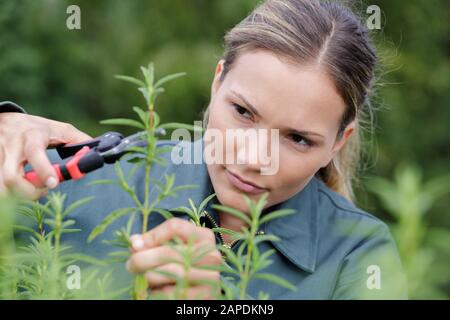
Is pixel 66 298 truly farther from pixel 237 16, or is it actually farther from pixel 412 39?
pixel 412 39

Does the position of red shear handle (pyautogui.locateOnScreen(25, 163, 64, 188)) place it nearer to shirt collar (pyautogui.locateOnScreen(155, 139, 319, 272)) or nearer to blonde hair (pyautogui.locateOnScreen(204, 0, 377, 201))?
shirt collar (pyautogui.locateOnScreen(155, 139, 319, 272))

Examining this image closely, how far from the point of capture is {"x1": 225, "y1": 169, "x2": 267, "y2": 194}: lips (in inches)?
87.0

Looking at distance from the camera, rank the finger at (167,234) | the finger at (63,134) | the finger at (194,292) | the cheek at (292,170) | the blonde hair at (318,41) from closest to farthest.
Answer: the finger at (194,292) < the finger at (167,234) < the finger at (63,134) < the cheek at (292,170) < the blonde hair at (318,41)

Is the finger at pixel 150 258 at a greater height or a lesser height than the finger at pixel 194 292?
greater

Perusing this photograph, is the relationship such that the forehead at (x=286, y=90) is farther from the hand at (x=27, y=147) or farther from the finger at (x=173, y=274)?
the finger at (x=173, y=274)

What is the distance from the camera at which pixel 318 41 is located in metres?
2.46

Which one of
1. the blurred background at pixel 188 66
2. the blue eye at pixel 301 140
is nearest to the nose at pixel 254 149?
the blue eye at pixel 301 140

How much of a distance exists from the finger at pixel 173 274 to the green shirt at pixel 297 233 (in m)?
1.07

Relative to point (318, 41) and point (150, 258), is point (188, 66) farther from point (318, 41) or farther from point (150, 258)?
point (150, 258)

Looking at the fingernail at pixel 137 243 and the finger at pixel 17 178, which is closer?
the fingernail at pixel 137 243

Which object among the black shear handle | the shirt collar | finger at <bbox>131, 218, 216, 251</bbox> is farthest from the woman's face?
finger at <bbox>131, 218, 216, 251</bbox>

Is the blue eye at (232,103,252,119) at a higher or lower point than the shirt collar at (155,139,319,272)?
higher

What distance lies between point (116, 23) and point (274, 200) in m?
4.81

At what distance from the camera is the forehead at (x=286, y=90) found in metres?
2.15
